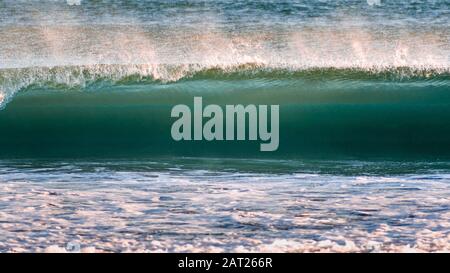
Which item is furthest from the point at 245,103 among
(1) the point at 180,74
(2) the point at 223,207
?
(2) the point at 223,207

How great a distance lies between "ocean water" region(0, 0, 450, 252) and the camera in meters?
5.22

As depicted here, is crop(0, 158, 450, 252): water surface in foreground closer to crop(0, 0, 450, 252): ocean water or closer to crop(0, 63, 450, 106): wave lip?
crop(0, 0, 450, 252): ocean water

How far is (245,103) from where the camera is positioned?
967 centimetres

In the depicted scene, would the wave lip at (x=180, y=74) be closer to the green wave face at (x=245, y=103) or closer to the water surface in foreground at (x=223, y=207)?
the green wave face at (x=245, y=103)

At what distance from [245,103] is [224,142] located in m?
1.41

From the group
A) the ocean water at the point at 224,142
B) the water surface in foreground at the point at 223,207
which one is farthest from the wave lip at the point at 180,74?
the water surface in foreground at the point at 223,207

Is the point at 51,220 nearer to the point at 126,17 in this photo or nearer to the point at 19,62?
the point at 19,62

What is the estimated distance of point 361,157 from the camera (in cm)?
811

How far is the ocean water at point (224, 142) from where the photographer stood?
206 inches

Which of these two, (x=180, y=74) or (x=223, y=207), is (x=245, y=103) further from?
(x=223, y=207)

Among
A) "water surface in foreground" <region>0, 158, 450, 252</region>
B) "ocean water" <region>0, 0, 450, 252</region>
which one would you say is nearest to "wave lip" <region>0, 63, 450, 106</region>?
"ocean water" <region>0, 0, 450, 252</region>

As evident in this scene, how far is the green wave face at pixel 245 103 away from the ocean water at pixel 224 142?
0.02 m

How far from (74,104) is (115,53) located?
217 cm

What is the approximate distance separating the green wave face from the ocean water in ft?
0.07
